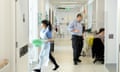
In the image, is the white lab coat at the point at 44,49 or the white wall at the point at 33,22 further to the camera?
the white wall at the point at 33,22

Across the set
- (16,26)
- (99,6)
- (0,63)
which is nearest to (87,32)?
(99,6)

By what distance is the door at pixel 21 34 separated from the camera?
4177 millimetres

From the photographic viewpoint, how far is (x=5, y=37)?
372 cm

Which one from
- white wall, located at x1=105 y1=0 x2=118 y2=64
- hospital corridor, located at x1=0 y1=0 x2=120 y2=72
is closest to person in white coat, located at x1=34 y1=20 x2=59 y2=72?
hospital corridor, located at x1=0 y1=0 x2=120 y2=72

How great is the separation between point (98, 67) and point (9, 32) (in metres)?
5.16

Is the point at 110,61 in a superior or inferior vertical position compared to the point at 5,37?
inferior

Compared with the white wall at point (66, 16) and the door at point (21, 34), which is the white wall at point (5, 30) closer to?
the door at point (21, 34)

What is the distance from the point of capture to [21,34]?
4.47m

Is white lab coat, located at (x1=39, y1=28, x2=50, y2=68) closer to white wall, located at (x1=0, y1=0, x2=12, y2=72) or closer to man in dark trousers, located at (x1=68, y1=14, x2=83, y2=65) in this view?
man in dark trousers, located at (x1=68, y1=14, x2=83, y2=65)

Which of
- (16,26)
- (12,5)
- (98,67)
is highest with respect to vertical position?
(12,5)

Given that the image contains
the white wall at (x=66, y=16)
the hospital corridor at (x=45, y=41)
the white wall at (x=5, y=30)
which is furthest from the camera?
the white wall at (x=66, y=16)

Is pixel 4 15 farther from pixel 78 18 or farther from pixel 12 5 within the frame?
pixel 78 18

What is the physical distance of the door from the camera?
4.18m

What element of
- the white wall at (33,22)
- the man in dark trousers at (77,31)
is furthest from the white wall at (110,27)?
the white wall at (33,22)
